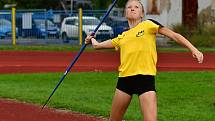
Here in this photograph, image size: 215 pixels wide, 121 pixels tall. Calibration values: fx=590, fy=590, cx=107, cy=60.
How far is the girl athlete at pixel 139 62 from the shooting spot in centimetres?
632

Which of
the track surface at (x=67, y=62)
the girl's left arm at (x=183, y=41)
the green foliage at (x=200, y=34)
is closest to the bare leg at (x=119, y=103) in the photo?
the girl's left arm at (x=183, y=41)

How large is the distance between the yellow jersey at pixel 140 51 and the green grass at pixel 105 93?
3.18 meters

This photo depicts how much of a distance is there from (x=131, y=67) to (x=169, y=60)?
1663 cm

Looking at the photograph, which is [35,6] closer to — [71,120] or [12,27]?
[12,27]

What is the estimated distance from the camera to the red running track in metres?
19.5

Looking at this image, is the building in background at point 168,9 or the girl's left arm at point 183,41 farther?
the building in background at point 168,9

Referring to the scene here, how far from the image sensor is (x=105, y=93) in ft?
41.8

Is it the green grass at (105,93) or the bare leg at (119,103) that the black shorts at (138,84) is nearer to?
the bare leg at (119,103)

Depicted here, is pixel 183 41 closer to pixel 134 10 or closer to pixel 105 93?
pixel 134 10

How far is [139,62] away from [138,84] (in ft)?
0.78

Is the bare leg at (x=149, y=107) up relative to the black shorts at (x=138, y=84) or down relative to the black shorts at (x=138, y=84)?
down

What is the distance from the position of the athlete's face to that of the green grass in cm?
333

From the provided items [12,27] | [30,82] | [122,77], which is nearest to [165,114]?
[122,77]

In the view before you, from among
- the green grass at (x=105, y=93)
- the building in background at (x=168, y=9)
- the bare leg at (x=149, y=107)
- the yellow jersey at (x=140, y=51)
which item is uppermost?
the building in background at (x=168, y=9)
